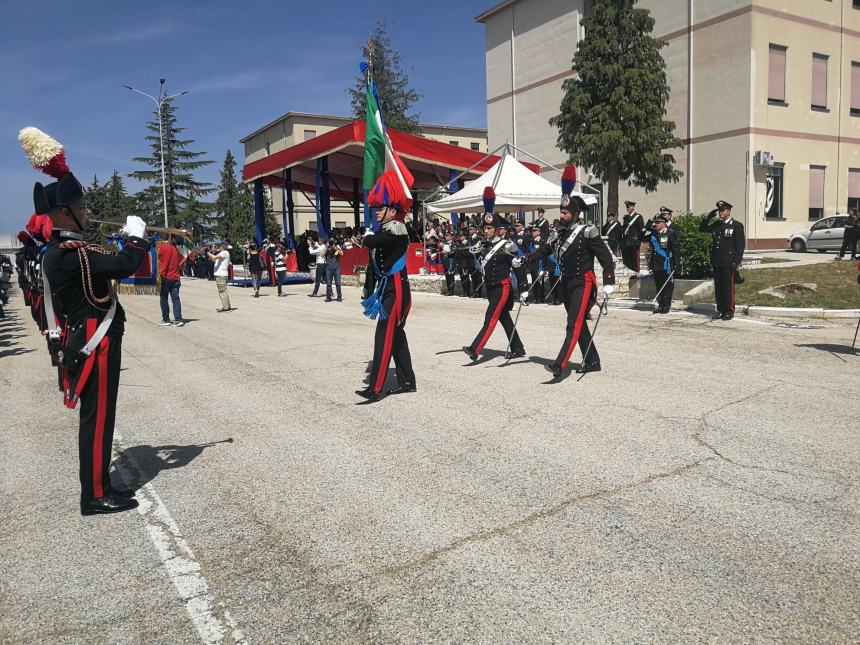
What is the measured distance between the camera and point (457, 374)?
25.8 ft

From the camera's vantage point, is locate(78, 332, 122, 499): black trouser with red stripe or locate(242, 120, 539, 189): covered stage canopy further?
locate(242, 120, 539, 189): covered stage canopy

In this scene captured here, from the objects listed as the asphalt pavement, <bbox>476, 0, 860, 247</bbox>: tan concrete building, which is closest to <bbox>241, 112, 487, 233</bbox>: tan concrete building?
<bbox>476, 0, 860, 247</bbox>: tan concrete building

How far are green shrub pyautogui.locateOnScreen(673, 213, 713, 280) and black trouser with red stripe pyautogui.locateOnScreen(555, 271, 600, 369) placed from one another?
25.5 ft

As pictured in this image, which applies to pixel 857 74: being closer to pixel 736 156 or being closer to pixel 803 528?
pixel 736 156

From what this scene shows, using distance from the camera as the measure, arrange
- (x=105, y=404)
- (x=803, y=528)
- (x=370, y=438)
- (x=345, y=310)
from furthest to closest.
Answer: (x=345, y=310) → (x=370, y=438) → (x=105, y=404) → (x=803, y=528)

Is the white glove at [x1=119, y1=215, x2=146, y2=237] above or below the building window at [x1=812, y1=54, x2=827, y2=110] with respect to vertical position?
below

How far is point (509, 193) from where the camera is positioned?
62.7ft

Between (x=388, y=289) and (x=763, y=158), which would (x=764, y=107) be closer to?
(x=763, y=158)

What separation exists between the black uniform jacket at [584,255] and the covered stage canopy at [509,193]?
11.5 metres

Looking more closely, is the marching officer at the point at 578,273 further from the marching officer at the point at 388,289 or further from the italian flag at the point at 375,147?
the italian flag at the point at 375,147

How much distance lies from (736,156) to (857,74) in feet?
27.0

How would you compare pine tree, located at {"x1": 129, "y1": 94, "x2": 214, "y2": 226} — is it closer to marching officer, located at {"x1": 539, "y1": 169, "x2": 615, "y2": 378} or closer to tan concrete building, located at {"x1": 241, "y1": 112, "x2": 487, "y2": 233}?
tan concrete building, located at {"x1": 241, "y1": 112, "x2": 487, "y2": 233}

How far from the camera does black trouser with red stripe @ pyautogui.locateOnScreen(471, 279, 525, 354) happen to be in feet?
27.4

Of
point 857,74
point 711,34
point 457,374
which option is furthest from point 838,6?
point 457,374
